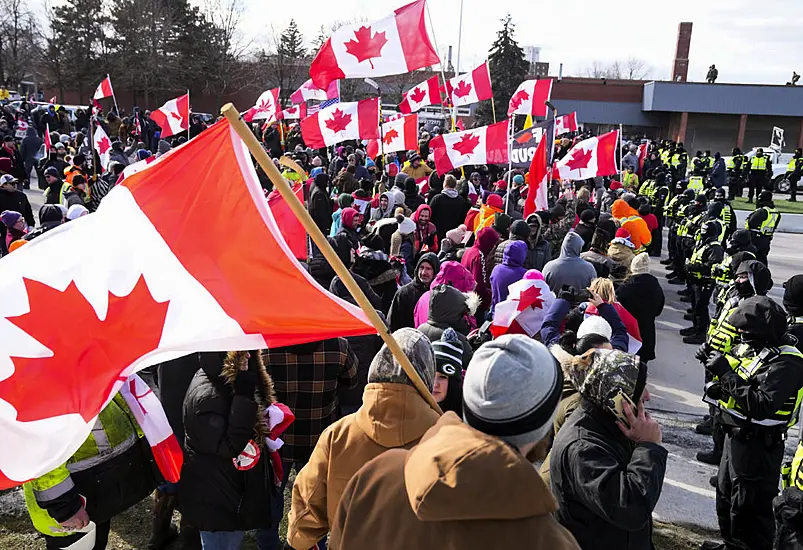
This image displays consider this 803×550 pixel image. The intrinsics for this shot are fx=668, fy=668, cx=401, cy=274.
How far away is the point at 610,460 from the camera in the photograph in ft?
8.26

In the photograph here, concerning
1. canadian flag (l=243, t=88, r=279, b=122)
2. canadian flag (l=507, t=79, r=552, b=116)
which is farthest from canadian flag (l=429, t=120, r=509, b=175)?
canadian flag (l=243, t=88, r=279, b=122)

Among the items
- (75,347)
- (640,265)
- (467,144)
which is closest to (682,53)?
(467,144)

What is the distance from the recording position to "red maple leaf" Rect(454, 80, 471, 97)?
43.9ft

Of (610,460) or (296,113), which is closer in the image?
(610,460)

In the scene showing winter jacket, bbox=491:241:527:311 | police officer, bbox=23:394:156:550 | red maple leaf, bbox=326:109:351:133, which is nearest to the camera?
police officer, bbox=23:394:156:550

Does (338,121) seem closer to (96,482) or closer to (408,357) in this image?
(96,482)

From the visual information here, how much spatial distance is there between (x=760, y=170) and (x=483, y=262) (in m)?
20.2

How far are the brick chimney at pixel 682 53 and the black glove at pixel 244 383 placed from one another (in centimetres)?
6557

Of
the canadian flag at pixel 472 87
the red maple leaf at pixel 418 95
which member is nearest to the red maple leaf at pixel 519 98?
the canadian flag at pixel 472 87

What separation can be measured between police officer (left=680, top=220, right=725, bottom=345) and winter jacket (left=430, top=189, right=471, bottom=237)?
3342 mm

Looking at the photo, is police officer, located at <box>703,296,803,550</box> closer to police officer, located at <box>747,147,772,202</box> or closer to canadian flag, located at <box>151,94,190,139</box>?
canadian flag, located at <box>151,94,190,139</box>

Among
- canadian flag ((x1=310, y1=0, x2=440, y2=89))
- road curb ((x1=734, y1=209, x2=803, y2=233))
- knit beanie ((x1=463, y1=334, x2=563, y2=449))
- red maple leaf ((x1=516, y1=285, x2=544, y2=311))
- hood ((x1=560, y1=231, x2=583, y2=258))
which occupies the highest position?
canadian flag ((x1=310, y1=0, x2=440, y2=89))

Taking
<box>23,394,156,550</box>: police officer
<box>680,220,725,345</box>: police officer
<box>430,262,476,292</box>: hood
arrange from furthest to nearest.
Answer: <box>680,220,725,345</box>: police officer → <box>430,262,476,292</box>: hood → <box>23,394,156,550</box>: police officer

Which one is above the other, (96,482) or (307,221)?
(307,221)
